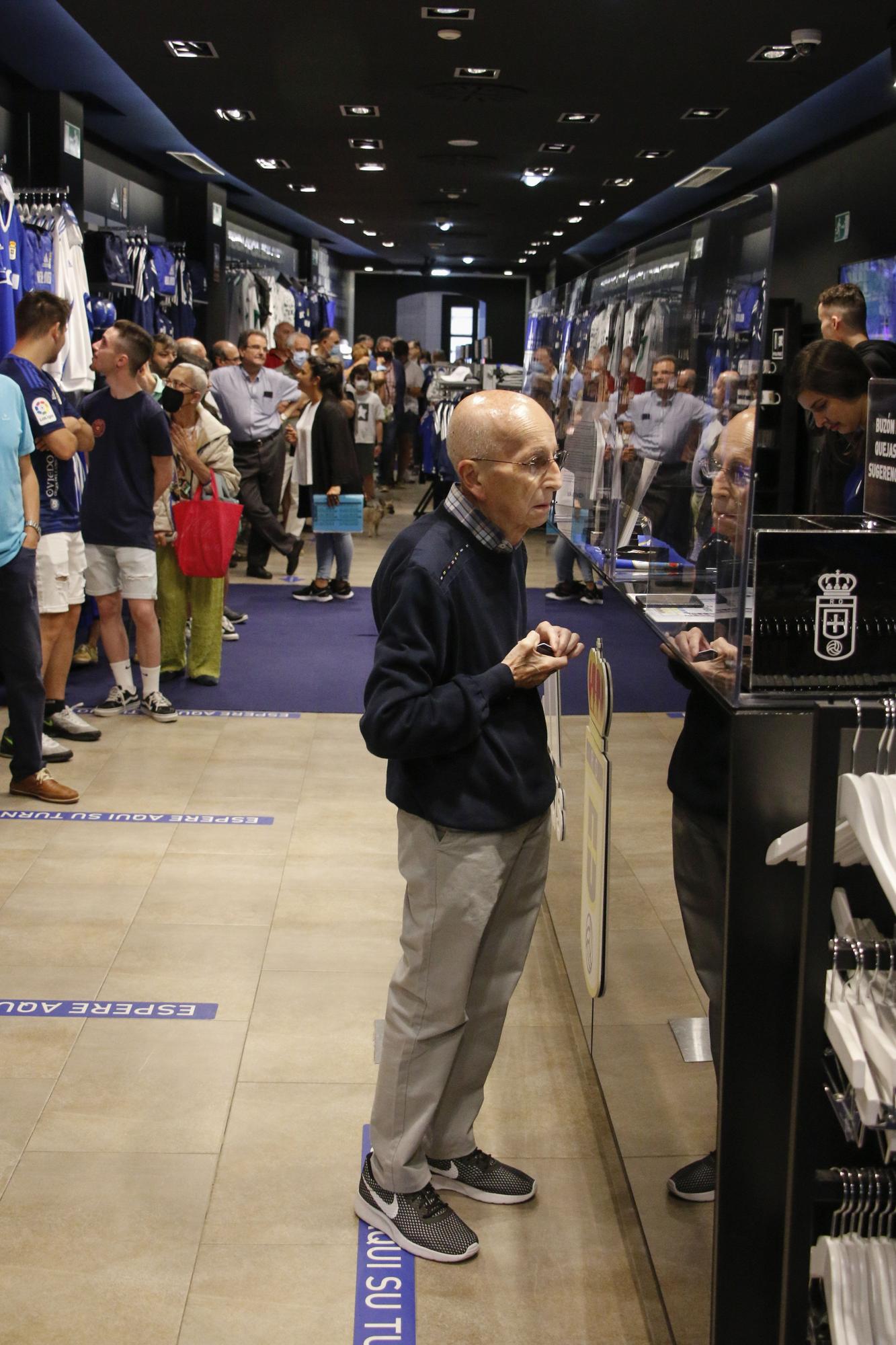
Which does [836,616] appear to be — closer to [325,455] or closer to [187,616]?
[187,616]

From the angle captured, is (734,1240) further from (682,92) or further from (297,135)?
(297,135)

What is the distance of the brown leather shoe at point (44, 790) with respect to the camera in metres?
4.82

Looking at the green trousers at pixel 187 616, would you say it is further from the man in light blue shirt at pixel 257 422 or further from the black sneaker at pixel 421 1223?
the black sneaker at pixel 421 1223

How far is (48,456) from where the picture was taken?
522 centimetres

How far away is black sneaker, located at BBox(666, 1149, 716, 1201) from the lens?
6.20 feet

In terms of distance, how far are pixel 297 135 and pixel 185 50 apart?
10.2 ft

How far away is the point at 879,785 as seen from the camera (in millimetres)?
1467

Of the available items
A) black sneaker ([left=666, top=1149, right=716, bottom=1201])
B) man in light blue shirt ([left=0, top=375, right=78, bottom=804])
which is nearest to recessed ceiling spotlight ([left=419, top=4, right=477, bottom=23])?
man in light blue shirt ([left=0, top=375, right=78, bottom=804])

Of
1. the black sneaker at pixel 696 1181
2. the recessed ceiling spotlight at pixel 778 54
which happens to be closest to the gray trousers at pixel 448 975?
the black sneaker at pixel 696 1181

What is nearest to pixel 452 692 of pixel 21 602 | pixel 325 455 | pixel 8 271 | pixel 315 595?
pixel 21 602

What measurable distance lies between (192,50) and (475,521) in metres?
6.56

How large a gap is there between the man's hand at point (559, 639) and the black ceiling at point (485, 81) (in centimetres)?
507

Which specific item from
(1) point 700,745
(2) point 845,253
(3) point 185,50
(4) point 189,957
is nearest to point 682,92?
(2) point 845,253

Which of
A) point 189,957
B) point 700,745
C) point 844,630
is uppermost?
point 844,630
